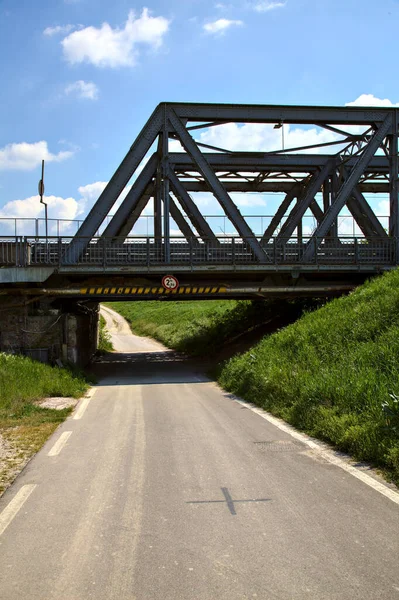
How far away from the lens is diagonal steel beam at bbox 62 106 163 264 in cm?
2050

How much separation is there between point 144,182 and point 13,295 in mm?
6845

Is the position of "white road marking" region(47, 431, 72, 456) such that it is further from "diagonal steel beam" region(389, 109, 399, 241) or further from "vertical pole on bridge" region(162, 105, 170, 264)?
"diagonal steel beam" region(389, 109, 399, 241)

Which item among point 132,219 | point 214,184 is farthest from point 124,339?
point 214,184

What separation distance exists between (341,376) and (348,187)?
46.3ft

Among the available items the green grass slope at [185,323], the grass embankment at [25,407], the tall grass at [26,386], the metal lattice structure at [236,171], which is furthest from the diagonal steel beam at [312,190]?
the tall grass at [26,386]

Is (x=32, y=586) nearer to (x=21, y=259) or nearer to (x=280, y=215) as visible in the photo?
(x=21, y=259)

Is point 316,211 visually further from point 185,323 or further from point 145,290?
point 185,323

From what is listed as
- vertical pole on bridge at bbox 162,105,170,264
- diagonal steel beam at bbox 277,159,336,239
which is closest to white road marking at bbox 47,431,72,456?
vertical pole on bridge at bbox 162,105,170,264

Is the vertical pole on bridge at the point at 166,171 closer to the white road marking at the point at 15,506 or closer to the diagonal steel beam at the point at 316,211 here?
the diagonal steel beam at the point at 316,211

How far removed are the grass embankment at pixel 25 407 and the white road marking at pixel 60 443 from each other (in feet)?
0.82

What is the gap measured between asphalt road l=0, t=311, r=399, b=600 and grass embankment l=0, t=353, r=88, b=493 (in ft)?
1.01

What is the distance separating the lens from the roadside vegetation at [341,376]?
24.5 ft

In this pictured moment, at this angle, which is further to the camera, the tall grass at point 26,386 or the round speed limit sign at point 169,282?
the round speed limit sign at point 169,282

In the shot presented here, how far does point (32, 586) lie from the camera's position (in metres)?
3.96
